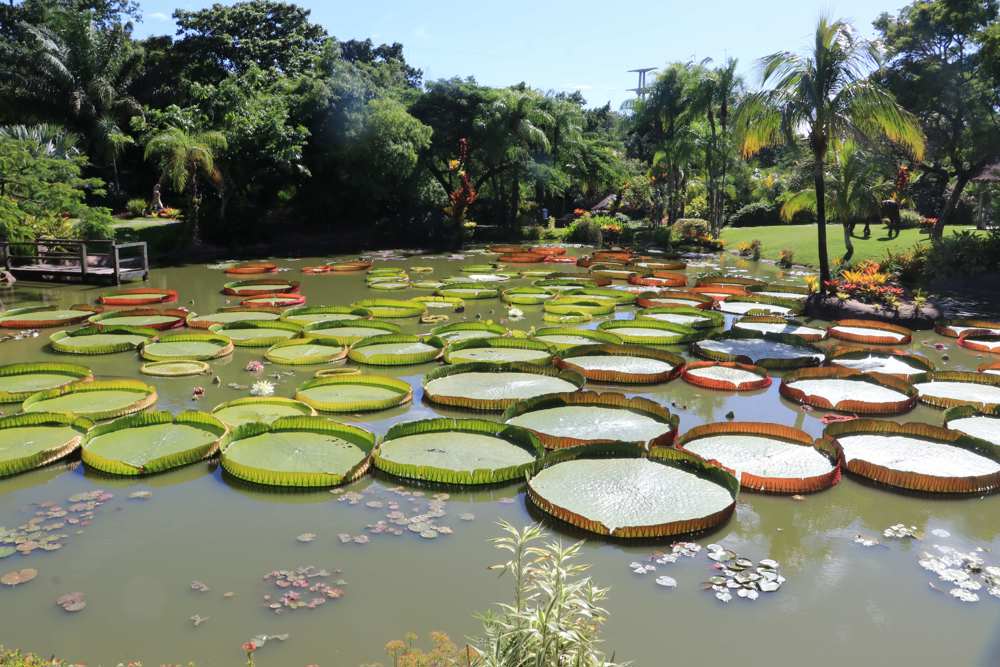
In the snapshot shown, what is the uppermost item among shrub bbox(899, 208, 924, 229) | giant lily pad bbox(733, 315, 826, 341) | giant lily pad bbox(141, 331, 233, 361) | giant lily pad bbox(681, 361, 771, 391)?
shrub bbox(899, 208, 924, 229)

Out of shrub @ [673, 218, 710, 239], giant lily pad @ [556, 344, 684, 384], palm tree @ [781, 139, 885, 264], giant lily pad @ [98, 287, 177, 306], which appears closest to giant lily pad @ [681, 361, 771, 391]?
giant lily pad @ [556, 344, 684, 384]

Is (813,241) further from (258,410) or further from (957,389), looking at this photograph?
(258,410)

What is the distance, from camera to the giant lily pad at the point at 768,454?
641 centimetres

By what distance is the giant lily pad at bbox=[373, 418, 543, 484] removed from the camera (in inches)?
255

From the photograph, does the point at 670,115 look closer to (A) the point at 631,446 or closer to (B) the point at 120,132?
(B) the point at 120,132

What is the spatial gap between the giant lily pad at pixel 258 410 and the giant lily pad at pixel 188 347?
254 cm

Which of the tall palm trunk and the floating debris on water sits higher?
the tall palm trunk

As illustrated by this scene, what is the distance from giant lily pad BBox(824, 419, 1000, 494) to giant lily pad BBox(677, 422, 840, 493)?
0.29 m

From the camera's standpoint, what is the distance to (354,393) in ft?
29.1

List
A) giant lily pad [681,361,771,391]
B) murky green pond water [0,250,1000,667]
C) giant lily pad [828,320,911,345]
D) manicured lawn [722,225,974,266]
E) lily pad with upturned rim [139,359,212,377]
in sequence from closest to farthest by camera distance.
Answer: murky green pond water [0,250,1000,667] < giant lily pad [681,361,771,391] < lily pad with upturned rim [139,359,212,377] < giant lily pad [828,320,911,345] < manicured lawn [722,225,974,266]

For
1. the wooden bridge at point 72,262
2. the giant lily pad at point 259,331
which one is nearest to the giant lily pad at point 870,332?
the giant lily pad at point 259,331

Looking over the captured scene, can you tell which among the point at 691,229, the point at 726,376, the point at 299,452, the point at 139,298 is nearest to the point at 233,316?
the point at 139,298

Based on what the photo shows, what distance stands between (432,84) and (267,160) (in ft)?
25.4

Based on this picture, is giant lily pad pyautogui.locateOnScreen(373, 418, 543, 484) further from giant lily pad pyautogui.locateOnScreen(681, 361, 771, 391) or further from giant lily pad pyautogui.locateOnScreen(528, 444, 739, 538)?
giant lily pad pyautogui.locateOnScreen(681, 361, 771, 391)
